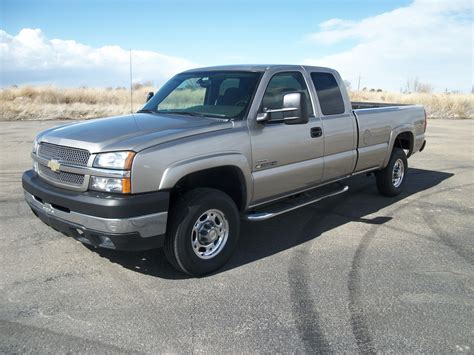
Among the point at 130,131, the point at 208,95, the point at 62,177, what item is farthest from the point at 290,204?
the point at 62,177

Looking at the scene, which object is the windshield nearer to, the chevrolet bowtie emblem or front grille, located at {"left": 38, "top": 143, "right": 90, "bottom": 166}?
front grille, located at {"left": 38, "top": 143, "right": 90, "bottom": 166}

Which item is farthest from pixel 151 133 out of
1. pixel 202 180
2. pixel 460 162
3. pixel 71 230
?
pixel 460 162

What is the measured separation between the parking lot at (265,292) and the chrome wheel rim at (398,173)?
1.32 meters

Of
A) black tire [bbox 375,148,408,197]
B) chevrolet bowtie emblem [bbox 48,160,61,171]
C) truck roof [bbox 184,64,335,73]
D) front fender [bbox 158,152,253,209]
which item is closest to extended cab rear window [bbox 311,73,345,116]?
truck roof [bbox 184,64,335,73]

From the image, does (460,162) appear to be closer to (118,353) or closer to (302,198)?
(302,198)

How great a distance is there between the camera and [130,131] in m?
4.01

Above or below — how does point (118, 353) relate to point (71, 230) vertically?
below

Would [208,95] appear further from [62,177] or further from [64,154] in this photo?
[62,177]

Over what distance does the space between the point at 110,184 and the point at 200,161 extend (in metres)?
0.81

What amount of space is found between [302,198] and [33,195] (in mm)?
3006

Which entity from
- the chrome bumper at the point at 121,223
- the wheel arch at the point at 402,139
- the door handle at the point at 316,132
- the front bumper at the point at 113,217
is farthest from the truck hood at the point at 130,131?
the wheel arch at the point at 402,139

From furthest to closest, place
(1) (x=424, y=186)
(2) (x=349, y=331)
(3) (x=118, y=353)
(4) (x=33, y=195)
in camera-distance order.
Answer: (1) (x=424, y=186) → (4) (x=33, y=195) → (2) (x=349, y=331) → (3) (x=118, y=353)

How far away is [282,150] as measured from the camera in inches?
188

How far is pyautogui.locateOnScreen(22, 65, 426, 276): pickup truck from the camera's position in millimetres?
3648
